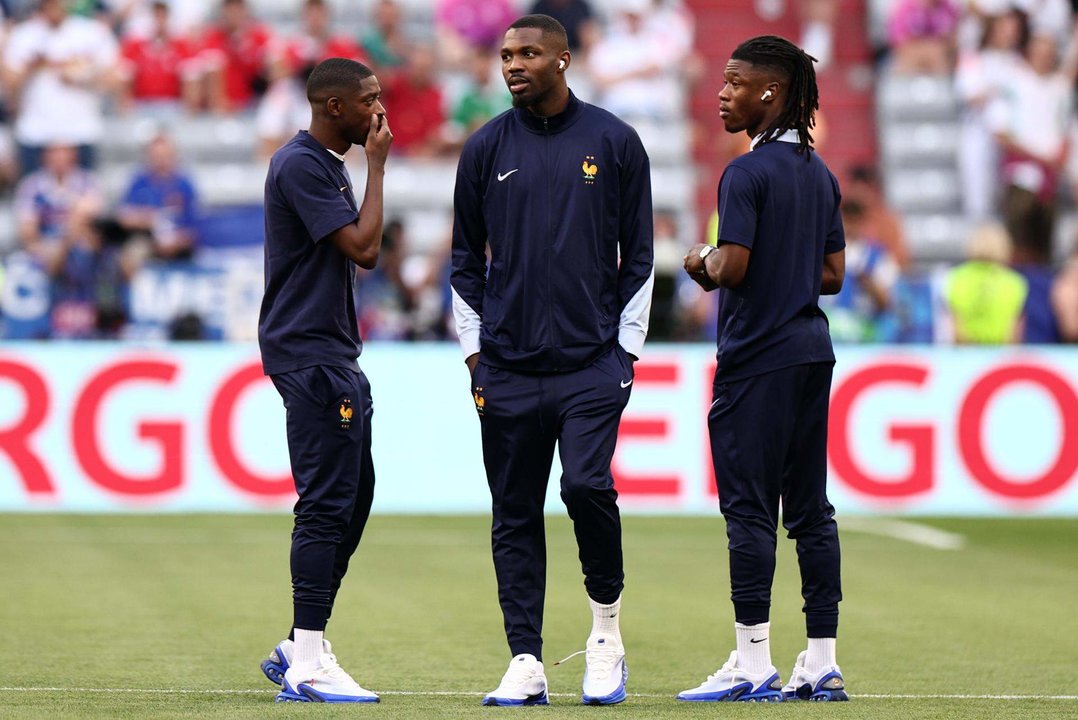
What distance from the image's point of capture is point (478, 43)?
1973 centimetres

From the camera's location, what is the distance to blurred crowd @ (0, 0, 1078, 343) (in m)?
15.3

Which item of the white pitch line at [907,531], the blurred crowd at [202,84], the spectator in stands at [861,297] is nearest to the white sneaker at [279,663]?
the white pitch line at [907,531]

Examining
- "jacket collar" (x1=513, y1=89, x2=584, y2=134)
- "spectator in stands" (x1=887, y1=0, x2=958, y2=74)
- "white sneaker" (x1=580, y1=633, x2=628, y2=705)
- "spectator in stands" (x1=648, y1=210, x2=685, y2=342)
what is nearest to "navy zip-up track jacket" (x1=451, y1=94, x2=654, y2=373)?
"jacket collar" (x1=513, y1=89, x2=584, y2=134)

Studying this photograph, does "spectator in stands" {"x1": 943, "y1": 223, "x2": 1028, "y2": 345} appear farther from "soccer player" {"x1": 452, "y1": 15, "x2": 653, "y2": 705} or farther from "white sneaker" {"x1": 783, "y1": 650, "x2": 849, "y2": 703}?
"soccer player" {"x1": 452, "y1": 15, "x2": 653, "y2": 705}

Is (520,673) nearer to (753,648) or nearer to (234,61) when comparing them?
(753,648)

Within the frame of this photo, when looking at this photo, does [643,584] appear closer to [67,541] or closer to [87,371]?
[67,541]

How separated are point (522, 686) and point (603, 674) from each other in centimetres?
29

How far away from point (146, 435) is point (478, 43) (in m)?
7.45

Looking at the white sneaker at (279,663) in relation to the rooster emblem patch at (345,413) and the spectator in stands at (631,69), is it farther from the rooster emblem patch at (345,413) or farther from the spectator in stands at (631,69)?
the spectator in stands at (631,69)

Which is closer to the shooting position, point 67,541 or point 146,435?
point 67,541

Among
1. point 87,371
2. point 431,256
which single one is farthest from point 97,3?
point 87,371

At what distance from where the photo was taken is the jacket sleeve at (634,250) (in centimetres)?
638

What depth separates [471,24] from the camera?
65.1ft

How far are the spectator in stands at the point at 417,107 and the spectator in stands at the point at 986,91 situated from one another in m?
5.62
